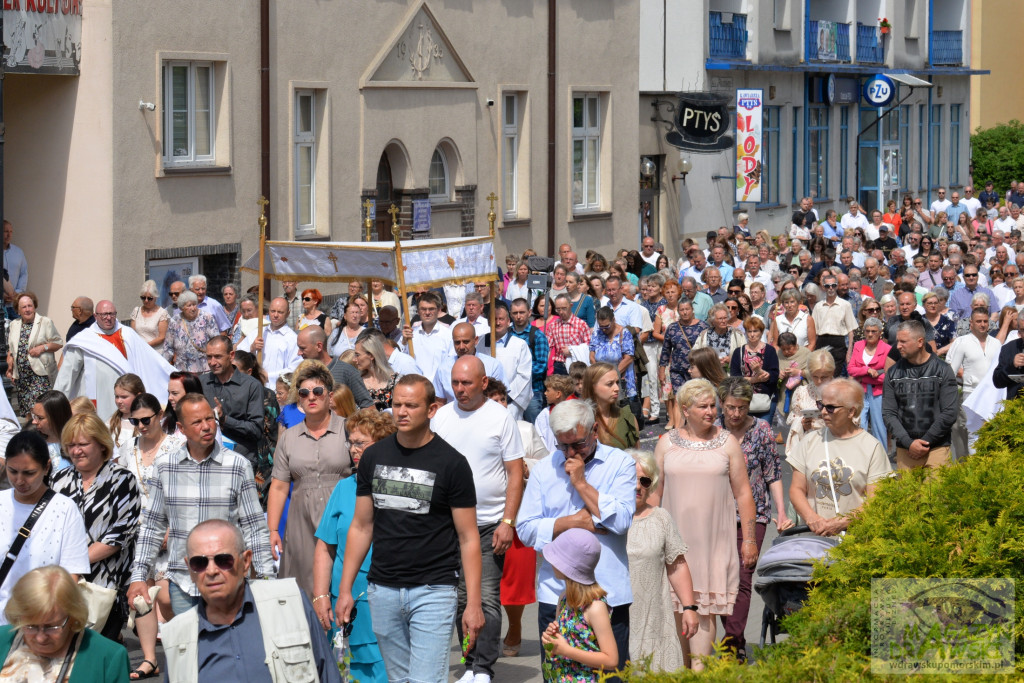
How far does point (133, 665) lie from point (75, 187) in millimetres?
11182

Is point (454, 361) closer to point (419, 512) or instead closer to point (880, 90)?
point (419, 512)

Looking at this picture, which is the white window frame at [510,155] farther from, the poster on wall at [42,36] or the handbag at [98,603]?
the handbag at [98,603]

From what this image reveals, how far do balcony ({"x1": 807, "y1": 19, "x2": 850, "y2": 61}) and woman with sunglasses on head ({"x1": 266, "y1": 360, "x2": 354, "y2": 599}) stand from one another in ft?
109

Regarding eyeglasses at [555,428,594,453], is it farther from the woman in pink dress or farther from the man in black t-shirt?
the woman in pink dress

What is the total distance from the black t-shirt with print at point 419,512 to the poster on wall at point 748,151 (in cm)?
2925

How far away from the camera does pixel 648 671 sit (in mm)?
4812

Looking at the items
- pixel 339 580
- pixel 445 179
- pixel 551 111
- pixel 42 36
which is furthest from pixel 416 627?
pixel 551 111

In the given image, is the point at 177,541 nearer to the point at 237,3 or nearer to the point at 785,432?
the point at 785,432

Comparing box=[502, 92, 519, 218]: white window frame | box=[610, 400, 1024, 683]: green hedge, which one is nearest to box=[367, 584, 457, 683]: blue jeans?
box=[610, 400, 1024, 683]: green hedge

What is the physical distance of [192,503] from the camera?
24.5 feet

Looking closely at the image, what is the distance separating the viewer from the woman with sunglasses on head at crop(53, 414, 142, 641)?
7359mm

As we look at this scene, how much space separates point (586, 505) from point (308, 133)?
1580 cm

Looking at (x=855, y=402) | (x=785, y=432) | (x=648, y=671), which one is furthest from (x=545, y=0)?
(x=648, y=671)

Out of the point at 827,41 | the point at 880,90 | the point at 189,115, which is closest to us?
the point at 189,115
